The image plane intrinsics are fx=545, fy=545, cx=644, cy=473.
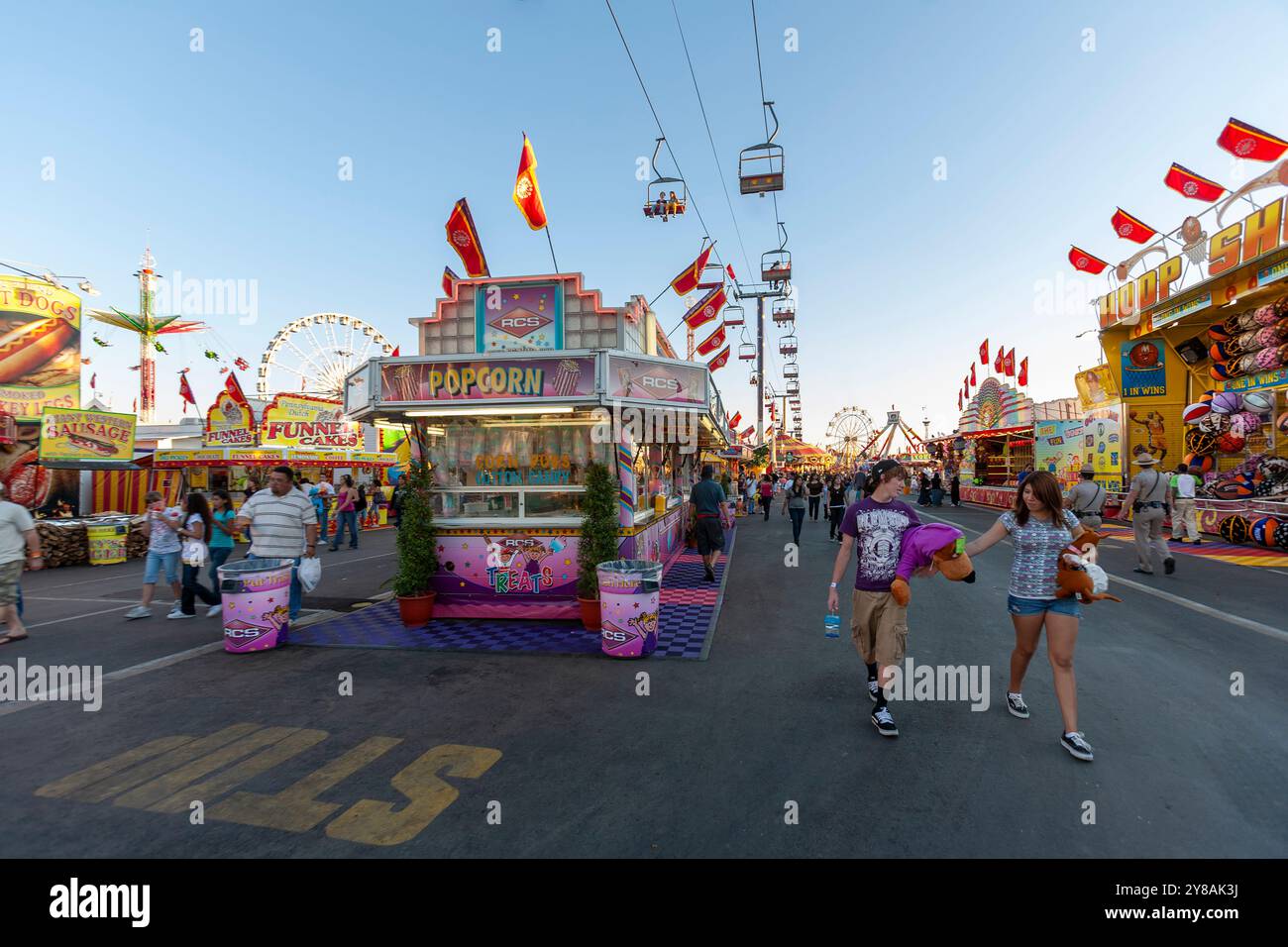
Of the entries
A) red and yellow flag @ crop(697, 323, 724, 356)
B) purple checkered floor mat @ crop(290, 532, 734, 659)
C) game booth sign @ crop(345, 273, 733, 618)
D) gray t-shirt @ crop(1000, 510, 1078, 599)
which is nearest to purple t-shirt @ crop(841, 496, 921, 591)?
gray t-shirt @ crop(1000, 510, 1078, 599)

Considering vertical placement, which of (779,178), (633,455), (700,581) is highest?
(779,178)

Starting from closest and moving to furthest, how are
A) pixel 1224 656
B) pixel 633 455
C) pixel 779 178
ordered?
pixel 1224 656 → pixel 633 455 → pixel 779 178

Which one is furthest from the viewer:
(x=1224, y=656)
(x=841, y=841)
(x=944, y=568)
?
(x=1224, y=656)

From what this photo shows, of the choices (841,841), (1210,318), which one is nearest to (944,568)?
(841,841)

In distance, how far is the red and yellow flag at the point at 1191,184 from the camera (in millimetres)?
15070

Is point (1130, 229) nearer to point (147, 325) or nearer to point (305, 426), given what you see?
point (305, 426)

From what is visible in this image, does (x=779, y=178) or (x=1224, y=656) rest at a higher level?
(x=779, y=178)

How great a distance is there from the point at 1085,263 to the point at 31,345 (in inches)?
1468

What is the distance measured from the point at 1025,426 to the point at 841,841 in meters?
28.4

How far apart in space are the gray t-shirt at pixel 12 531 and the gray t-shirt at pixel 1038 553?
9524 mm

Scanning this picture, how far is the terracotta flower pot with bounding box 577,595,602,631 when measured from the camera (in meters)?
6.66
